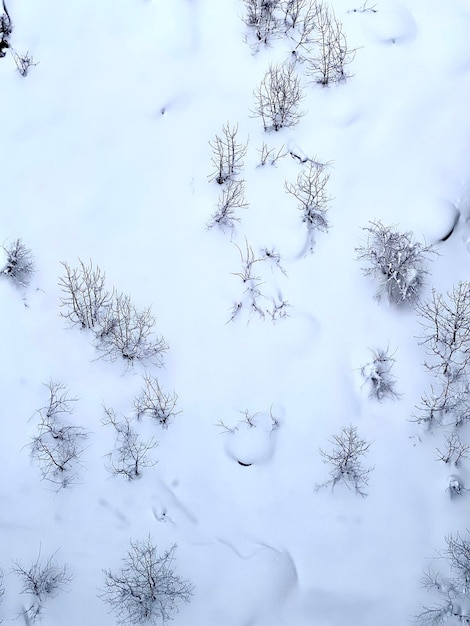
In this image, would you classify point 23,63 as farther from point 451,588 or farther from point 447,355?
point 451,588

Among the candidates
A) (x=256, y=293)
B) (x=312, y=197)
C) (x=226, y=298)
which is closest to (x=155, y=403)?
(x=226, y=298)

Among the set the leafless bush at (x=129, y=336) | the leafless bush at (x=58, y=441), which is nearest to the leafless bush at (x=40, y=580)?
the leafless bush at (x=58, y=441)

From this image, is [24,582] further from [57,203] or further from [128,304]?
[57,203]

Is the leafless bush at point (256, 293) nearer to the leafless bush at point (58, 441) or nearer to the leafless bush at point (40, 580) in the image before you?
the leafless bush at point (58, 441)

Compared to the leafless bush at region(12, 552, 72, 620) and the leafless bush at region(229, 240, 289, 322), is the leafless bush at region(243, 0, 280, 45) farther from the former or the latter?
the leafless bush at region(12, 552, 72, 620)

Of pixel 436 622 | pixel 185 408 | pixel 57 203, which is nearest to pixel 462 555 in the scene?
pixel 436 622

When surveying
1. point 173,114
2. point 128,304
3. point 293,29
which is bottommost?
point 128,304
